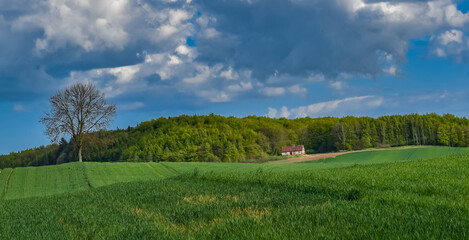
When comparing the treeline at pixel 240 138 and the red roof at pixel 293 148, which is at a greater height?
the treeline at pixel 240 138

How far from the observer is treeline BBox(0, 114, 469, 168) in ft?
316

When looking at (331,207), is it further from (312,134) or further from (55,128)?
(312,134)

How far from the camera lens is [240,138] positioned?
107688 millimetres

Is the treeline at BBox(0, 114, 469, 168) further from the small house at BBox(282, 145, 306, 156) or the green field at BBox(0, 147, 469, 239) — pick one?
the green field at BBox(0, 147, 469, 239)

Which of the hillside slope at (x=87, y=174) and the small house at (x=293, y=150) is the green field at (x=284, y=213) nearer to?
the hillside slope at (x=87, y=174)

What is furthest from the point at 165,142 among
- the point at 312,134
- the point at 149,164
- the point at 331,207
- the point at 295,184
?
the point at 331,207

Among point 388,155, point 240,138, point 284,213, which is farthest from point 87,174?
point 240,138

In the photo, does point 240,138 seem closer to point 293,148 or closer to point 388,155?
point 293,148

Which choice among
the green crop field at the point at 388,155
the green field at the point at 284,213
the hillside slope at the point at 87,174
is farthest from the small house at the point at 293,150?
the green field at the point at 284,213

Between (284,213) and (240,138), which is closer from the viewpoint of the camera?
(284,213)

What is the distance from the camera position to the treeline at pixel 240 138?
9625cm

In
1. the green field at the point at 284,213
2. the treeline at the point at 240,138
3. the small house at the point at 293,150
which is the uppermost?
the treeline at the point at 240,138

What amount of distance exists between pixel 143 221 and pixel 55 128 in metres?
43.2

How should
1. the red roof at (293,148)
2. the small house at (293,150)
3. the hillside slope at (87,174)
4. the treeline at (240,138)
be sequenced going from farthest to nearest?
the red roof at (293,148) → the small house at (293,150) → the treeline at (240,138) → the hillside slope at (87,174)
